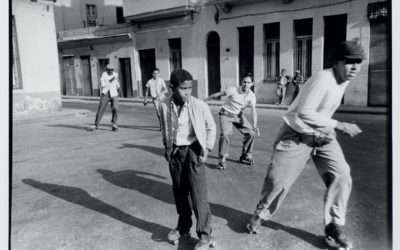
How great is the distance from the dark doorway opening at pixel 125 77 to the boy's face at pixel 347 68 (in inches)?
851

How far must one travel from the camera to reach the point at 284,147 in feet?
10.9

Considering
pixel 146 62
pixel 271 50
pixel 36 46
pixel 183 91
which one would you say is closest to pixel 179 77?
pixel 183 91

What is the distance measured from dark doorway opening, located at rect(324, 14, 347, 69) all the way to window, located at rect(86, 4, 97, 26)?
17813 millimetres

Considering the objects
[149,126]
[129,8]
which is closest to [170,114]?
[149,126]

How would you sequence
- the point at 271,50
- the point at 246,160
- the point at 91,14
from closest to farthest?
the point at 246,160
the point at 271,50
the point at 91,14

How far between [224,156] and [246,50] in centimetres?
1262

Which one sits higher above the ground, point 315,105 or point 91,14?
point 91,14

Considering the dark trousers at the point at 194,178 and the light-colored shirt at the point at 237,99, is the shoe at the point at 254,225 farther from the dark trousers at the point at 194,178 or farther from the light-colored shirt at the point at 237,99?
the light-colored shirt at the point at 237,99

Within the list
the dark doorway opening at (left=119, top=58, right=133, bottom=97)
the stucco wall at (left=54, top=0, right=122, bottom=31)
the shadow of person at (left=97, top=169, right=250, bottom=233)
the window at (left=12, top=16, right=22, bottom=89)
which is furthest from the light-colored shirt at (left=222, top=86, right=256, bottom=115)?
the stucco wall at (left=54, top=0, right=122, bottom=31)

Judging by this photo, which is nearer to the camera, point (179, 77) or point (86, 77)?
point (179, 77)

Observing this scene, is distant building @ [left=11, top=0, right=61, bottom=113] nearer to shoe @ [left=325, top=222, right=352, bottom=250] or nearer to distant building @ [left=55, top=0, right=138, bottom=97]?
distant building @ [left=55, top=0, right=138, bottom=97]

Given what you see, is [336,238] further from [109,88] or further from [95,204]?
[109,88]

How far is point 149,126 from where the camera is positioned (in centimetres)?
1094

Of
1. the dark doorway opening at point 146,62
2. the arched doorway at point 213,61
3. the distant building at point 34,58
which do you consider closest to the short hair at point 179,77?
the distant building at point 34,58
